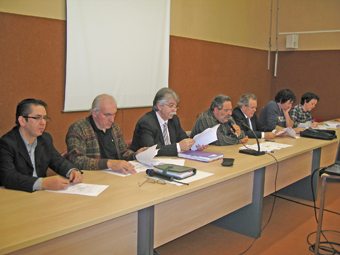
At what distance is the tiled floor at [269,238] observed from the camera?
98.5 inches

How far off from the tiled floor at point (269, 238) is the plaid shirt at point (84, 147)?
0.90 meters

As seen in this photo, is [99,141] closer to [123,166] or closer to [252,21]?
[123,166]

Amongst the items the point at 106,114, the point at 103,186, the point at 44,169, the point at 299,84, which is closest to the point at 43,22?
the point at 106,114

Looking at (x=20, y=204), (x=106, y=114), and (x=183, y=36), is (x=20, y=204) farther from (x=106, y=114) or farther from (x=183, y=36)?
(x=183, y=36)

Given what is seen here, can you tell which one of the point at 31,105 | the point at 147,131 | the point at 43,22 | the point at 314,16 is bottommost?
the point at 147,131

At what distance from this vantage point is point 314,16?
22.1ft

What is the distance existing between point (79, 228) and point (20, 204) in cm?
38

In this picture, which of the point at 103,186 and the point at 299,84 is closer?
the point at 103,186

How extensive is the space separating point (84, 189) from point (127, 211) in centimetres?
37

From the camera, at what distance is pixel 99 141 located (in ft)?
8.09

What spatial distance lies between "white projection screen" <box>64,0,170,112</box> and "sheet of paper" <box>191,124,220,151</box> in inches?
66.0

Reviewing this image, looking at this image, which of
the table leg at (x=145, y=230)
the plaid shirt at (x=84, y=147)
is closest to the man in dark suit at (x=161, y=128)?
the plaid shirt at (x=84, y=147)

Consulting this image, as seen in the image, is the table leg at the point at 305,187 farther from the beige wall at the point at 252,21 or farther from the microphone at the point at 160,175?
the beige wall at the point at 252,21

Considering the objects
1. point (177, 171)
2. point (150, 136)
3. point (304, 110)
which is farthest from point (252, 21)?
point (177, 171)
